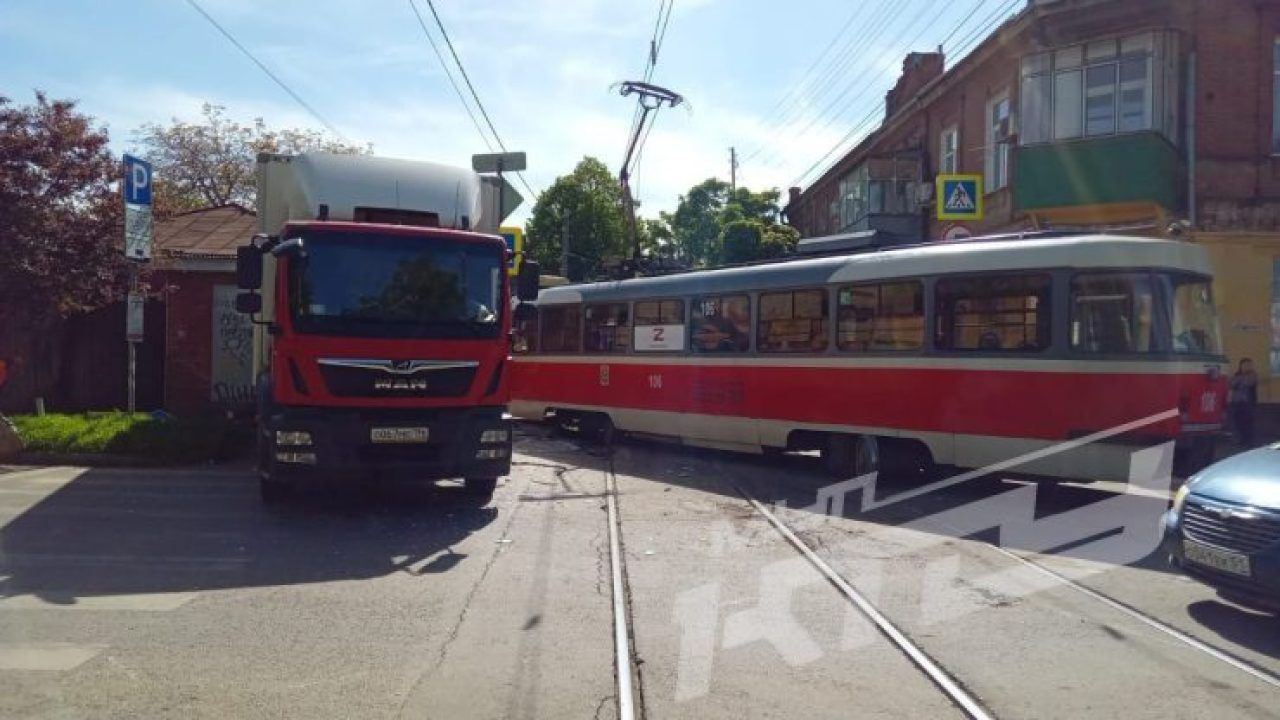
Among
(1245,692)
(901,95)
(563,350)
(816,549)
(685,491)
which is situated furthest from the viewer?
(901,95)

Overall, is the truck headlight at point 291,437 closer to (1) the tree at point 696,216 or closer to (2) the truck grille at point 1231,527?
(2) the truck grille at point 1231,527

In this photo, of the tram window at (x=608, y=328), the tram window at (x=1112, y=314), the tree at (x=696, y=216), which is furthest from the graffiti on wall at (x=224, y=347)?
the tree at (x=696, y=216)

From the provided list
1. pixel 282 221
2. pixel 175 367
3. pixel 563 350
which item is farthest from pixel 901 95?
pixel 282 221

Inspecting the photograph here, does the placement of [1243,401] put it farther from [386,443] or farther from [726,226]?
[726,226]

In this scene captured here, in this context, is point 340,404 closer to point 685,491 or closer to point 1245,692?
point 685,491

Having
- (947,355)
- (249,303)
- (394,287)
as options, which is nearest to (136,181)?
(249,303)

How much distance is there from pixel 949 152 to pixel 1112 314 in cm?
1778

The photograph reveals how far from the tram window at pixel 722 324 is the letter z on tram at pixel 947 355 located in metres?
0.03

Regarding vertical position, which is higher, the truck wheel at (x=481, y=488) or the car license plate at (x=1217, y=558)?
the car license plate at (x=1217, y=558)

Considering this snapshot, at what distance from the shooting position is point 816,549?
28.5 feet

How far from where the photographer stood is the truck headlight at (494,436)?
10.2 m

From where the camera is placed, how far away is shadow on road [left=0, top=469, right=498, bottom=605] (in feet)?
24.5

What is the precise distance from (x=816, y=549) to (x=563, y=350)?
972 cm

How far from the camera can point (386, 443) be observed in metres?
9.77
